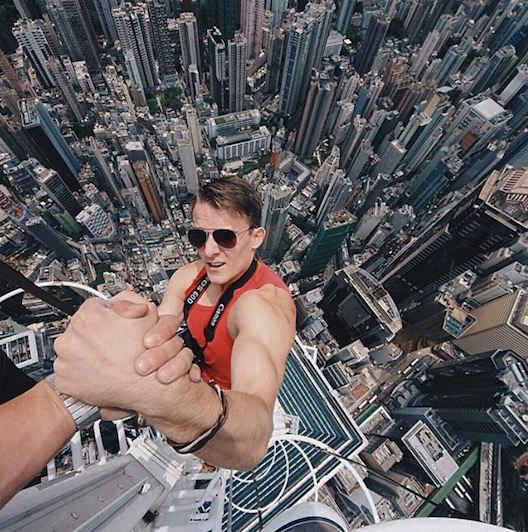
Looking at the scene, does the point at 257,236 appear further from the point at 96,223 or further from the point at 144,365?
the point at 96,223

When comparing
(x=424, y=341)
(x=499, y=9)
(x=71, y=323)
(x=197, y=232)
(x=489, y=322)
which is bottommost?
(x=424, y=341)

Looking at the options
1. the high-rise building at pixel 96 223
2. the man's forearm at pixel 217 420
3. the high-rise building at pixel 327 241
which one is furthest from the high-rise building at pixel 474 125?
the man's forearm at pixel 217 420

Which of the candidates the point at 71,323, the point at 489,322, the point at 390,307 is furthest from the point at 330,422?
the point at 489,322

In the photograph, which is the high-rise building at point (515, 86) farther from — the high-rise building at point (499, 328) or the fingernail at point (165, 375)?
the fingernail at point (165, 375)

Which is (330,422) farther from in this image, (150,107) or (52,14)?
(52,14)

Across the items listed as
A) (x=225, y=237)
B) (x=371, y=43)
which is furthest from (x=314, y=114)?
(x=225, y=237)

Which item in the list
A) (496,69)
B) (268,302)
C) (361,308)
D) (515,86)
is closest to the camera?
(268,302)
